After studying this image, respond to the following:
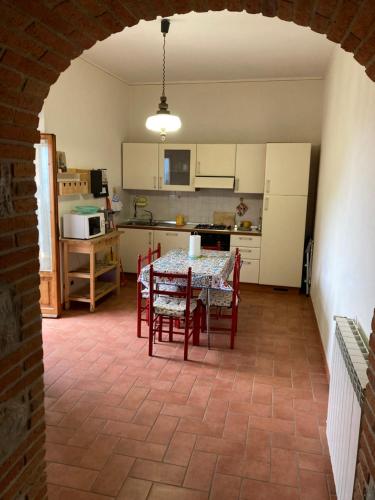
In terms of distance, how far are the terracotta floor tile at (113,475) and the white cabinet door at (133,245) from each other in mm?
3902

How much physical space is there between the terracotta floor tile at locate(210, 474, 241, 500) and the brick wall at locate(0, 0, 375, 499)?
33.4 inches

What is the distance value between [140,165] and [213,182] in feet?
3.87

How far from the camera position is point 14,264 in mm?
1486

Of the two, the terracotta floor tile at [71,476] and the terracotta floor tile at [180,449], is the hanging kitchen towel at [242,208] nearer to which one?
the terracotta floor tile at [180,449]

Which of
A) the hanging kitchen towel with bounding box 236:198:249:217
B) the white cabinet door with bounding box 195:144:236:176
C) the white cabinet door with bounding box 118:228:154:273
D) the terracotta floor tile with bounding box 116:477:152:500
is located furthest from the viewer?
the hanging kitchen towel with bounding box 236:198:249:217

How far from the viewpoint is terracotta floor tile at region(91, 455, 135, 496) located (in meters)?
2.09

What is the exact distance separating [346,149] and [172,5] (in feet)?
7.05

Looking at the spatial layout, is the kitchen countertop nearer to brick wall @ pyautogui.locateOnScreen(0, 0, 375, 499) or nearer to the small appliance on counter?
the small appliance on counter


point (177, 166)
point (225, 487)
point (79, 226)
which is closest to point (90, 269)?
point (79, 226)

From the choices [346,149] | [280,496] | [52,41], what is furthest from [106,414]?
[346,149]

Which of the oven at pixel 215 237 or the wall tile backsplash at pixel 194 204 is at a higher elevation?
the wall tile backsplash at pixel 194 204

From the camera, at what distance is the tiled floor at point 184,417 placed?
215 centimetres

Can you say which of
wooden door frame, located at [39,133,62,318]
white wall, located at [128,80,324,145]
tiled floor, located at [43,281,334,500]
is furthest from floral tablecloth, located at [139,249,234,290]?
white wall, located at [128,80,324,145]

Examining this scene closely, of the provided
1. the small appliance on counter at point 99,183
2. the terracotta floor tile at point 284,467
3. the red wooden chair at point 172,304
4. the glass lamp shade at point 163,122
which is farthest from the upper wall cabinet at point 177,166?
the terracotta floor tile at point 284,467
